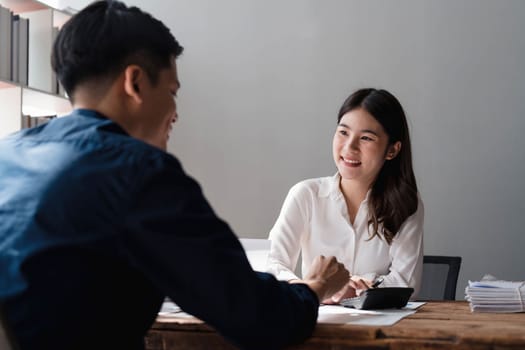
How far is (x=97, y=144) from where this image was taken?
0.95 m

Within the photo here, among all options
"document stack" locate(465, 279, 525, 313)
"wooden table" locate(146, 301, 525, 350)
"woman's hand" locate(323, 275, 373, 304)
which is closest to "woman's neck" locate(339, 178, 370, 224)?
"woman's hand" locate(323, 275, 373, 304)

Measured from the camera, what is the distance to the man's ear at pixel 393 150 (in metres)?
2.60

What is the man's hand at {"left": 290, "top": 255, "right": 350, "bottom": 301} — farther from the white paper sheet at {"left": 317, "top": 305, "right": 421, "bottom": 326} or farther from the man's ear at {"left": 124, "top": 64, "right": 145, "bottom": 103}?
the man's ear at {"left": 124, "top": 64, "right": 145, "bottom": 103}

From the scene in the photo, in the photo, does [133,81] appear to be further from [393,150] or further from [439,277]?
[439,277]

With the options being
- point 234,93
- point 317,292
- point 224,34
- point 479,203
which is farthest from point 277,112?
point 317,292

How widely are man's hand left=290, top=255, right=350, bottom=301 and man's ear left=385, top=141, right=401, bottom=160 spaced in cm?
121

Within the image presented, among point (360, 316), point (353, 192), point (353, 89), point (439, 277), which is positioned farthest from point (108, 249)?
point (353, 89)

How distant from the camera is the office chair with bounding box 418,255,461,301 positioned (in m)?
2.59

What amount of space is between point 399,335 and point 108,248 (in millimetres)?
616

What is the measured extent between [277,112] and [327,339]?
2652mm

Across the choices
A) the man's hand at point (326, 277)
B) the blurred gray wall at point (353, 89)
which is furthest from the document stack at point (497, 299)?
→ the blurred gray wall at point (353, 89)

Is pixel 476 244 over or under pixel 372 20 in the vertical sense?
under

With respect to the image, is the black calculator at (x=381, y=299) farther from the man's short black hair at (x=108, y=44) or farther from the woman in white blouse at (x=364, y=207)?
the man's short black hair at (x=108, y=44)

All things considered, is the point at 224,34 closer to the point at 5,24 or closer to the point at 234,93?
the point at 234,93
